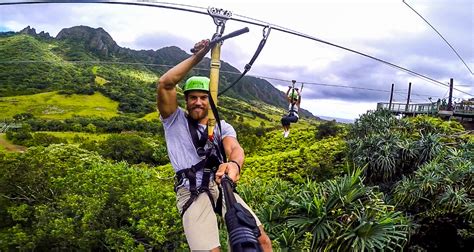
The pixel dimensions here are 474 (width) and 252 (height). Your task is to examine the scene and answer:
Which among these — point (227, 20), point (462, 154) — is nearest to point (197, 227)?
point (227, 20)

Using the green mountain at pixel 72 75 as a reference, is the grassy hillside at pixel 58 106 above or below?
below

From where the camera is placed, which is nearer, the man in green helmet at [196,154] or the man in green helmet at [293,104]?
the man in green helmet at [196,154]

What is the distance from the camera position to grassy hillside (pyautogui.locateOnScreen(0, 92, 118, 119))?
124ft

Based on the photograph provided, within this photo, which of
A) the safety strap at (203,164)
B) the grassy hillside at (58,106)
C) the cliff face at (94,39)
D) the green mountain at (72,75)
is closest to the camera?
the safety strap at (203,164)

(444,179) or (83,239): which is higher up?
(444,179)

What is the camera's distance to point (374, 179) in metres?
12.0

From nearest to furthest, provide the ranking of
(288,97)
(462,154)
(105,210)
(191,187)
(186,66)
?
(186,66) < (191,187) < (105,210) < (288,97) < (462,154)

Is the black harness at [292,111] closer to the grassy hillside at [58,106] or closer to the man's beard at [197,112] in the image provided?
the man's beard at [197,112]

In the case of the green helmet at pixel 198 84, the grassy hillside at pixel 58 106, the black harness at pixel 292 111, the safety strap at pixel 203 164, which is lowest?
the grassy hillside at pixel 58 106

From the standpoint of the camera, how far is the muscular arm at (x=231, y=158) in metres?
1.91

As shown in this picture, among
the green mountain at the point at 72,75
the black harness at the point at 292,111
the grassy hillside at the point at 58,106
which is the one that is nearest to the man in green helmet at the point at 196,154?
the black harness at the point at 292,111

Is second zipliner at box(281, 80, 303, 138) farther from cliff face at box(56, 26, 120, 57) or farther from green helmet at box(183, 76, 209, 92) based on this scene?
cliff face at box(56, 26, 120, 57)

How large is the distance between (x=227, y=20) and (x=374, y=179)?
10570 millimetres

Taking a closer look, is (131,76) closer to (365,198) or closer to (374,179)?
(374,179)
